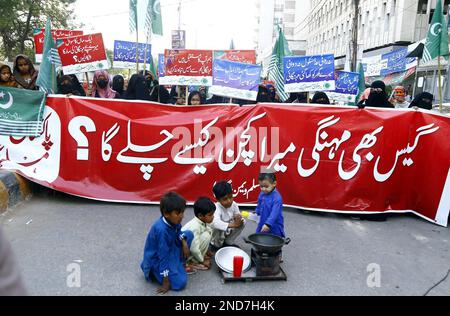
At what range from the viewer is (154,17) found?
7148 mm

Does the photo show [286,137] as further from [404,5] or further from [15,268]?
[404,5]

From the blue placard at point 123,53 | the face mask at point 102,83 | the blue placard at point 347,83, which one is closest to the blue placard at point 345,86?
the blue placard at point 347,83

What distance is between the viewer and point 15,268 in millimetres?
1057

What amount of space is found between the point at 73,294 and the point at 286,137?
3.30 meters

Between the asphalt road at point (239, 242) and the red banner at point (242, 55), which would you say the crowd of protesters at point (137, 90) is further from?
the red banner at point (242, 55)

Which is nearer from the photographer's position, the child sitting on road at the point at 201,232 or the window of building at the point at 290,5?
the child sitting on road at the point at 201,232

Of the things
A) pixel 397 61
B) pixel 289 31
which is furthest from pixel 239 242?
→ pixel 289 31

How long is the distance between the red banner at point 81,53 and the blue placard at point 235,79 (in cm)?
204

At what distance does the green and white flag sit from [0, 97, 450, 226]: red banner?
12cm

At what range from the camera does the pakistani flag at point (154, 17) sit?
23.0 feet

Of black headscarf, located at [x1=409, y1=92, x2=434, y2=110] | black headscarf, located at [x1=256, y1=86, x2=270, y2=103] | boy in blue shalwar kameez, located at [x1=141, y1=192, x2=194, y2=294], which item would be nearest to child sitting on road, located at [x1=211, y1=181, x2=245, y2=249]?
boy in blue shalwar kameez, located at [x1=141, y1=192, x2=194, y2=294]

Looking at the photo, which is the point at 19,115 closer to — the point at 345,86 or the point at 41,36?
the point at 41,36

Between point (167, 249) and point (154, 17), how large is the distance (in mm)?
5315

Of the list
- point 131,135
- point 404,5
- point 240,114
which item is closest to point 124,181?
point 131,135
